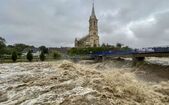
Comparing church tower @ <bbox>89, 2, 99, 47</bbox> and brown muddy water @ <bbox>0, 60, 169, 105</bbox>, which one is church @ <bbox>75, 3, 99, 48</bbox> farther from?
brown muddy water @ <bbox>0, 60, 169, 105</bbox>

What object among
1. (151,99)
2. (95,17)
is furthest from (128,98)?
(95,17)

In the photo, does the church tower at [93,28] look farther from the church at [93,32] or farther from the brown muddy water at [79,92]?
the brown muddy water at [79,92]

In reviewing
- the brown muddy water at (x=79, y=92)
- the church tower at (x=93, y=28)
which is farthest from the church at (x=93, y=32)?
the brown muddy water at (x=79, y=92)

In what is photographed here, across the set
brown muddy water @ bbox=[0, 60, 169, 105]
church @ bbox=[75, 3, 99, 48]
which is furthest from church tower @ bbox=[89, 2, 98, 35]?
brown muddy water @ bbox=[0, 60, 169, 105]

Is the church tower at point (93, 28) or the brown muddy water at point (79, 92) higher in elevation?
the church tower at point (93, 28)

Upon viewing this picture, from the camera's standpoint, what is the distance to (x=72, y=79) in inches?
344

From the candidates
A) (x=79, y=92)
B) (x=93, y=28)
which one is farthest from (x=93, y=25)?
(x=79, y=92)

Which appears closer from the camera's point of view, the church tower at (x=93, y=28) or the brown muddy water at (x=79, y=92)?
the brown muddy water at (x=79, y=92)

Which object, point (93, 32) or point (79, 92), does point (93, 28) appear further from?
point (79, 92)

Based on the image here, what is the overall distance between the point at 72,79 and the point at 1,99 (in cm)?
209

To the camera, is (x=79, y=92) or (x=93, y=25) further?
(x=93, y=25)

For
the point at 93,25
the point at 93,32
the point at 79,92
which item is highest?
the point at 93,25

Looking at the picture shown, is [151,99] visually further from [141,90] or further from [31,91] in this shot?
[31,91]

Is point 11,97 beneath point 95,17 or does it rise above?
beneath
